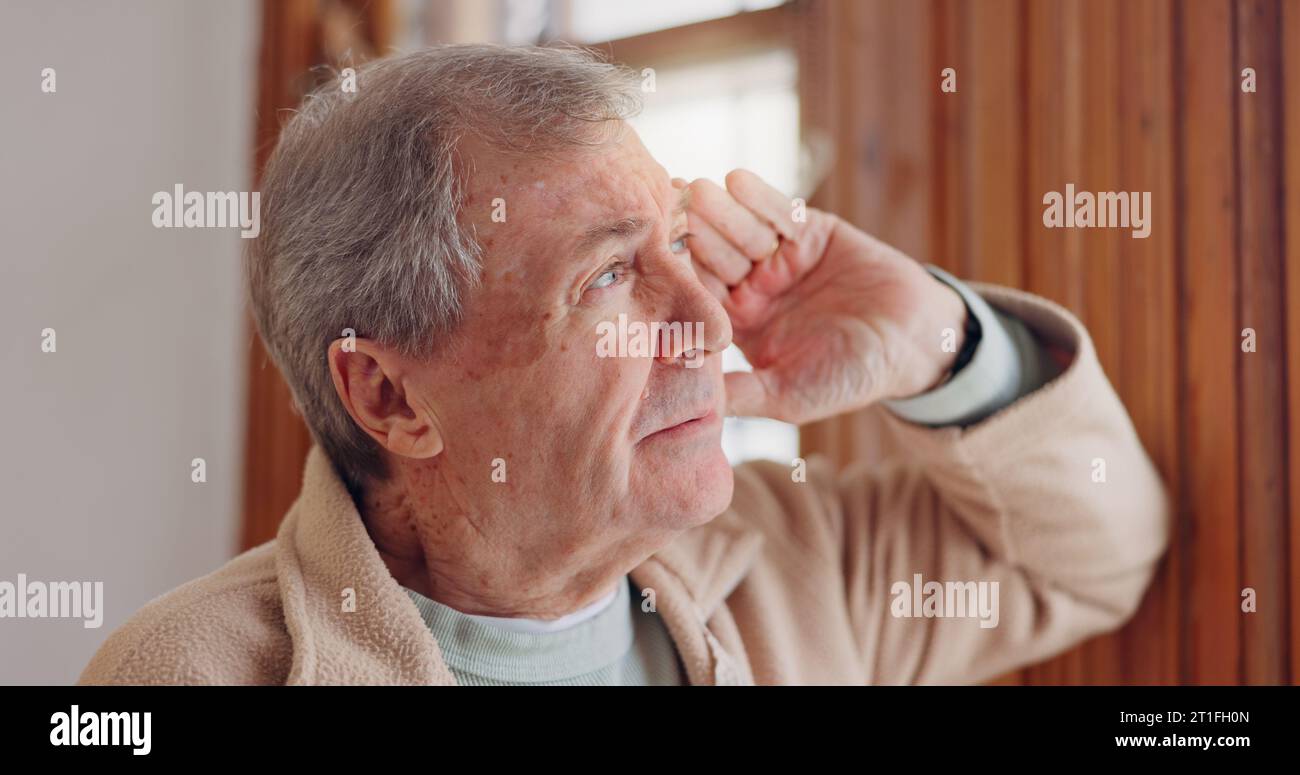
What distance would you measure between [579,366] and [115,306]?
721 mm

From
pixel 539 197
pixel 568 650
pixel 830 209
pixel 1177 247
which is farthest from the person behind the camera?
pixel 830 209

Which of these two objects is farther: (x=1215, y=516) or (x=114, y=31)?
(x=114, y=31)

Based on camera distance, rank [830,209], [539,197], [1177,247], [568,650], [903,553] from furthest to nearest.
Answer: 1. [830,209]
2. [903,553]
3. [1177,247]
4. [568,650]
5. [539,197]

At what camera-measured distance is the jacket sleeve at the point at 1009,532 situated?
1.07 metres

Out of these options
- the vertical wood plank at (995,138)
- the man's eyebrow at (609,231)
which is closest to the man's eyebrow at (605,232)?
the man's eyebrow at (609,231)

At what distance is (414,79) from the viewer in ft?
2.87

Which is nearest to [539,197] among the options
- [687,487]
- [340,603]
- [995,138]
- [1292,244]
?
[687,487]

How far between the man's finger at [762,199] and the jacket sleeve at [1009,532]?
0.25 metres

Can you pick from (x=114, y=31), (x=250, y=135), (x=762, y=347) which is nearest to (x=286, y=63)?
(x=250, y=135)

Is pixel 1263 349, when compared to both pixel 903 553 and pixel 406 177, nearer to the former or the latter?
pixel 903 553

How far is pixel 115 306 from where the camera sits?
126cm

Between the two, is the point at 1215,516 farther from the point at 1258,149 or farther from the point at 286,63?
the point at 286,63

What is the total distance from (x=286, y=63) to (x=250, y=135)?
148 millimetres
